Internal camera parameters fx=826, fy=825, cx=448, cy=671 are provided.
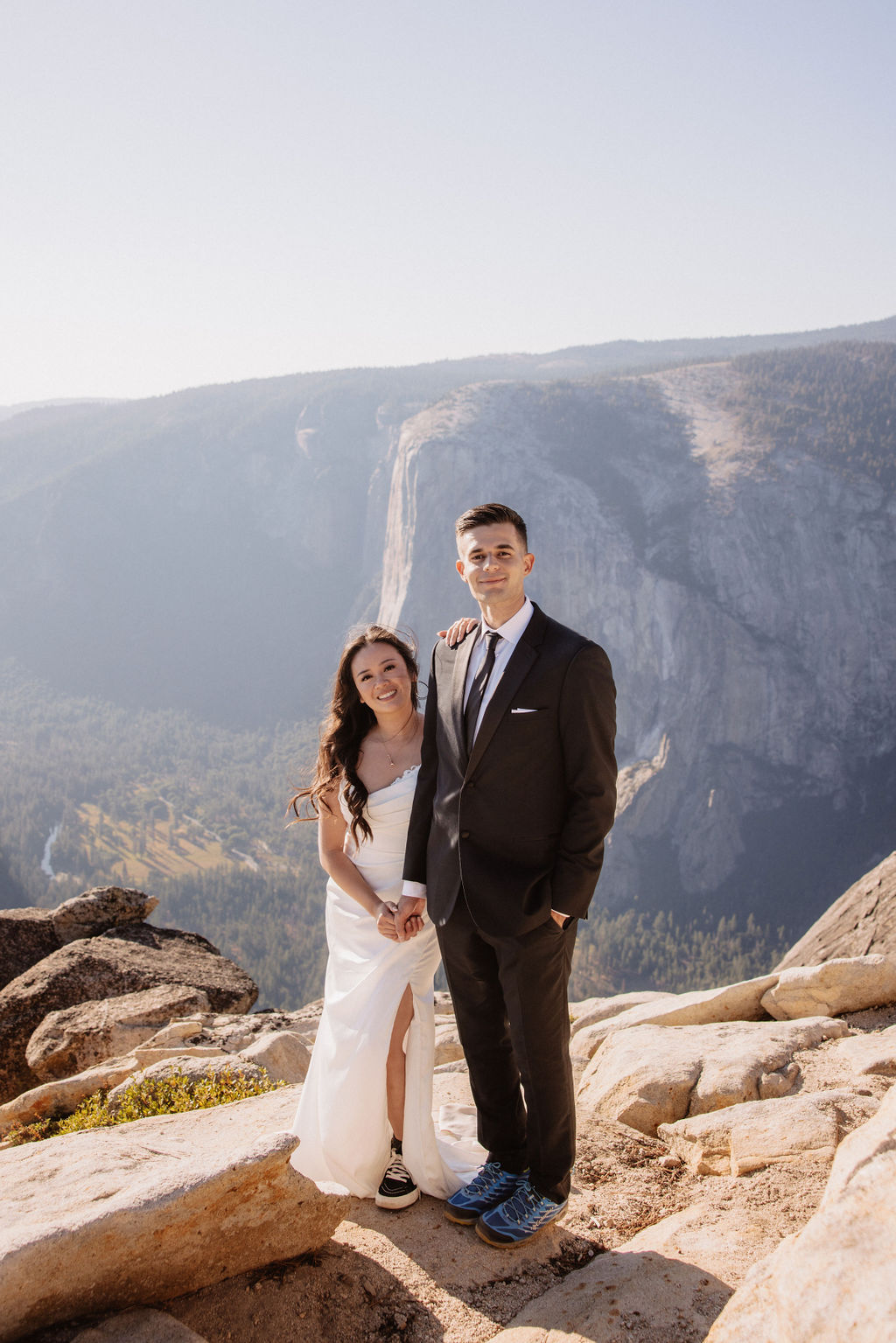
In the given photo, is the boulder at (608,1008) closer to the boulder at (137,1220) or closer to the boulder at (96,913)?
the boulder at (137,1220)

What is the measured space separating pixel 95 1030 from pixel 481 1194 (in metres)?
4.35

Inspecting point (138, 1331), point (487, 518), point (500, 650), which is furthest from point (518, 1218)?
point (487, 518)

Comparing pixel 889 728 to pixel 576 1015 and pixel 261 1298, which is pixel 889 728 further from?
pixel 261 1298

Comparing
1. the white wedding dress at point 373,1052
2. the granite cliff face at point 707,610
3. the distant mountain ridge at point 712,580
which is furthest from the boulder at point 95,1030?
the granite cliff face at point 707,610

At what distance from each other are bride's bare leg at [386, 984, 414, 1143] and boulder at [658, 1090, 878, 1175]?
143 cm

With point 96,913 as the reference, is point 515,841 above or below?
above

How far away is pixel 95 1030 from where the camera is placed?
257 inches

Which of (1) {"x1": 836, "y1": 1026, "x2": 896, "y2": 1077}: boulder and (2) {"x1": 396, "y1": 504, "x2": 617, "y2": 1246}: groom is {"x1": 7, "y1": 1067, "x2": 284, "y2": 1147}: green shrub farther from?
(1) {"x1": 836, "y1": 1026, "x2": 896, "y2": 1077}: boulder

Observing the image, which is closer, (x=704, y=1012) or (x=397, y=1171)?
(x=397, y=1171)

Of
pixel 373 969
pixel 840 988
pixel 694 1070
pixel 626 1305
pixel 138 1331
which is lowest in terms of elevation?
pixel 840 988

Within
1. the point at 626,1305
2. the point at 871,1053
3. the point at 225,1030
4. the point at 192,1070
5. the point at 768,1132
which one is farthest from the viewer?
the point at 225,1030

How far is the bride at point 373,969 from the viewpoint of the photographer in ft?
11.5

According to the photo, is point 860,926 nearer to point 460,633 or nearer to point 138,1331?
point 460,633

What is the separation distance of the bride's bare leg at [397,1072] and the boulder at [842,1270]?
6.47 ft
